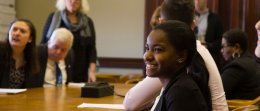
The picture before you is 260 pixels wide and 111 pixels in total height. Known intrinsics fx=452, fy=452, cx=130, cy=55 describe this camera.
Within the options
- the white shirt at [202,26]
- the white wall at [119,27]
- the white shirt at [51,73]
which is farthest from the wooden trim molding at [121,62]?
the white shirt at [51,73]

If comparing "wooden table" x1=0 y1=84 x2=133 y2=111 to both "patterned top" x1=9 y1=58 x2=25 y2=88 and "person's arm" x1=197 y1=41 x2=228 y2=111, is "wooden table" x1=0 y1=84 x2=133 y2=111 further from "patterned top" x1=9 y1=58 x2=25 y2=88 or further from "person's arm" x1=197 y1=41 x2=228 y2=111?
"person's arm" x1=197 y1=41 x2=228 y2=111

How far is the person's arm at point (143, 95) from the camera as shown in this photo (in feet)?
7.14

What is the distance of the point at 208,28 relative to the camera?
17.6 feet

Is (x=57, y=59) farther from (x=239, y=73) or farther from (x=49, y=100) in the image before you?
(x=239, y=73)

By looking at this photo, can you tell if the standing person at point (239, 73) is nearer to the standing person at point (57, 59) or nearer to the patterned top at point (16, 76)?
the standing person at point (57, 59)

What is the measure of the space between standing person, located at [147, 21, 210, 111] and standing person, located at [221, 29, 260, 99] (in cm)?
176

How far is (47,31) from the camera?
465cm

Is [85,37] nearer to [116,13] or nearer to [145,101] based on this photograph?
[116,13]

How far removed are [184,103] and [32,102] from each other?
1.35 metres

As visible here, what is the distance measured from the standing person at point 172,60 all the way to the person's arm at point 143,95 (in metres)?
0.58

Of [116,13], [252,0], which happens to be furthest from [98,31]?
[252,0]

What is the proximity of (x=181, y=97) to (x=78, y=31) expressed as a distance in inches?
131

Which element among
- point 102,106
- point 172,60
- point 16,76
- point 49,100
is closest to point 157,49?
point 172,60

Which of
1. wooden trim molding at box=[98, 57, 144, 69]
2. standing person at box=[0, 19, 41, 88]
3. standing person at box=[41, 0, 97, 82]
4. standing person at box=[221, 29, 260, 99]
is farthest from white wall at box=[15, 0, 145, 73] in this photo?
standing person at box=[0, 19, 41, 88]
